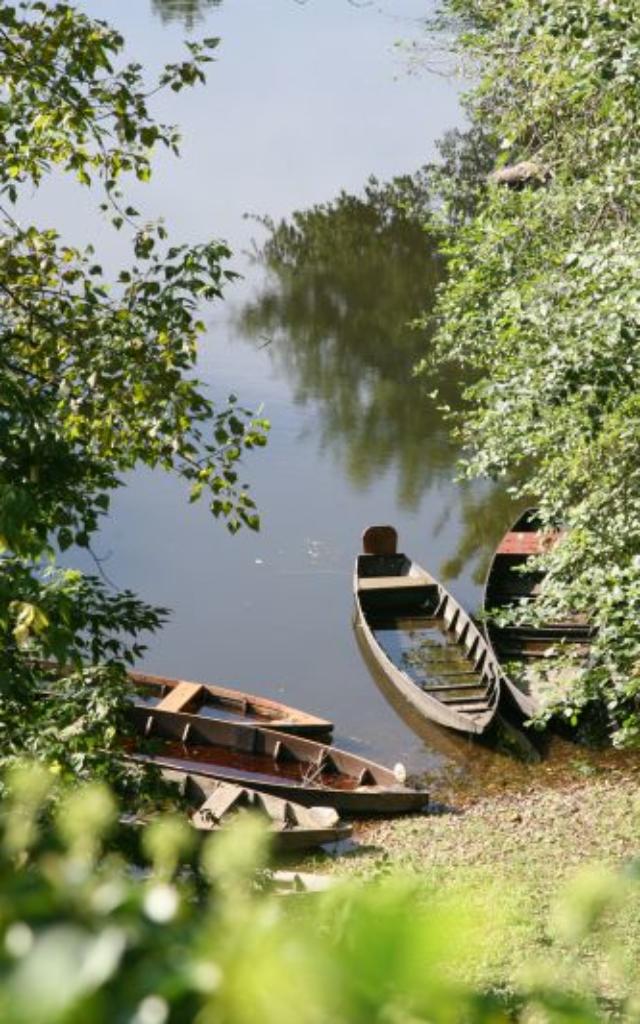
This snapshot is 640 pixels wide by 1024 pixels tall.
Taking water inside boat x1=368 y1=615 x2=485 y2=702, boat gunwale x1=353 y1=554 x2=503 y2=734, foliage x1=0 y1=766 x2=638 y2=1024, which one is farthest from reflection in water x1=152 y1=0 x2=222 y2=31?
foliage x1=0 y1=766 x2=638 y2=1024

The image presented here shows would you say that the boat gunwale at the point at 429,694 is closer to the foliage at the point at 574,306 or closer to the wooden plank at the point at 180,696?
the wooden plank at the point at 180,696

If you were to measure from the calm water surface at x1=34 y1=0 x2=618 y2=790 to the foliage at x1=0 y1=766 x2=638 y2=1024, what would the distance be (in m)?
7.60

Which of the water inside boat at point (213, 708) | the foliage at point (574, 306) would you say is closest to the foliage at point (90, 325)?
the foliage at point (574, 306)

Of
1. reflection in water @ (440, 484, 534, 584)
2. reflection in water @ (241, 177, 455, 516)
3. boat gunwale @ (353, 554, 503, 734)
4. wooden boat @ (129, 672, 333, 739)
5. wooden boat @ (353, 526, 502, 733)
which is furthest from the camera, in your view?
reflection in water @ (241, 177, 455, 516)

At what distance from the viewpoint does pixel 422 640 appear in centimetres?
2166

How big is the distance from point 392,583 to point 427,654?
1972 millimetres

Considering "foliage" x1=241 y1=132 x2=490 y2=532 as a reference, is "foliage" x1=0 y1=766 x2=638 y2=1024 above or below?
below

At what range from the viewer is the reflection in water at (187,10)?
183 feet

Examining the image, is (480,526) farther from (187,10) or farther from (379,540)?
(187,10)

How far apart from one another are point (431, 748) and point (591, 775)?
104 inches

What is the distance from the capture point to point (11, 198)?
7.35m

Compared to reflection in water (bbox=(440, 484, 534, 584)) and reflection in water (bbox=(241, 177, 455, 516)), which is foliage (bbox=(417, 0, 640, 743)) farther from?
reflection in water (bbox=(241, 177, 455, 516))

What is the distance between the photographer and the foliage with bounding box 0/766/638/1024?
2.51ft

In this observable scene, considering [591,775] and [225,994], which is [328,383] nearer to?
[591,775]
